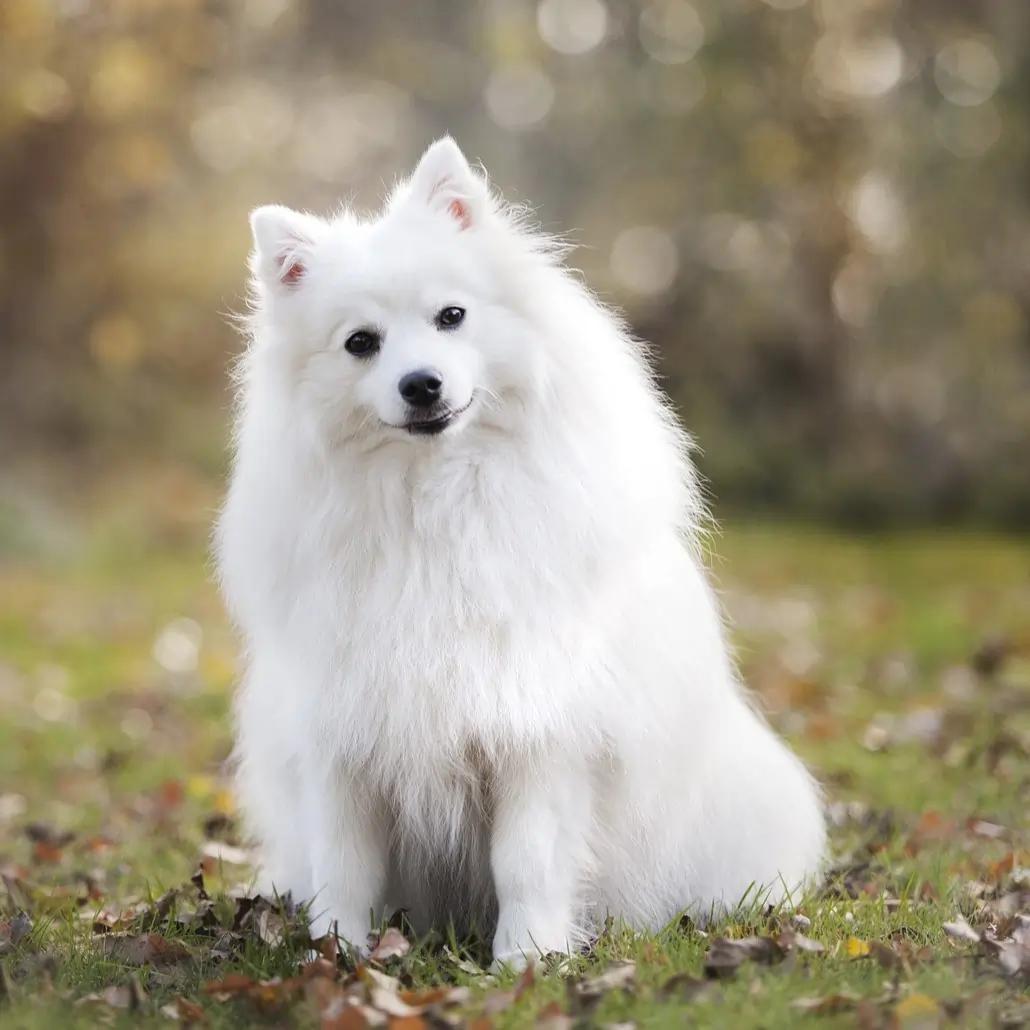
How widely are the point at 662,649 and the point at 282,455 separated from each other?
1079 millimetres

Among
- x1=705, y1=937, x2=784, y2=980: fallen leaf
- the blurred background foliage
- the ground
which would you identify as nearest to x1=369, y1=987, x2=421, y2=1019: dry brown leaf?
the ground

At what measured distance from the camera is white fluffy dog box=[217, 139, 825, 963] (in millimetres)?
3213

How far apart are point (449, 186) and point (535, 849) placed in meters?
1.68

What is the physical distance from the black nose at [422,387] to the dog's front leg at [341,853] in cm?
94

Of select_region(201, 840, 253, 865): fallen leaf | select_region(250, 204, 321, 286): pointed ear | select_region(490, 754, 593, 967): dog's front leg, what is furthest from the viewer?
select_region(201, 840, 253, 865): fallen leaf

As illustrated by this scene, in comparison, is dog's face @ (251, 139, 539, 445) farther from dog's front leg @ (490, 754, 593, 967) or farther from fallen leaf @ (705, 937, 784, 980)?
fallen leaf @ (705, 937, 784, 980)

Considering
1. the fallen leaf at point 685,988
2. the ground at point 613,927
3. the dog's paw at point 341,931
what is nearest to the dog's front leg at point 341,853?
the dog's paw at point 341,931

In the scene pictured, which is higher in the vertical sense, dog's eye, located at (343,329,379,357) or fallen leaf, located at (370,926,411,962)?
dog's eye, located at (343,329,379,357)

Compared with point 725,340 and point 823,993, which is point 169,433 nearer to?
point 725,340

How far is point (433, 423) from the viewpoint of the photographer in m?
3.18

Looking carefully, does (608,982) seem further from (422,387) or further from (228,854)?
(228,854)

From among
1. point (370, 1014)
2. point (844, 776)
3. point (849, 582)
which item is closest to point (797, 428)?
point (849, 582)

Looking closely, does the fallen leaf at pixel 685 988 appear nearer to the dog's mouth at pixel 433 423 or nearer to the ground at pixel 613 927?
the ground at pixel 613 927

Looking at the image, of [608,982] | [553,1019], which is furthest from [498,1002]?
[608,982]
